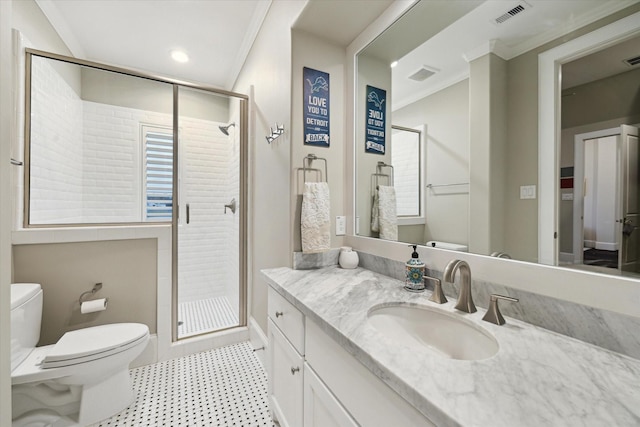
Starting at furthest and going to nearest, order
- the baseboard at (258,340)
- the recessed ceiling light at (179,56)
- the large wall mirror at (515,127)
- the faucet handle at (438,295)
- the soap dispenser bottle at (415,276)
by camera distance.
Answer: the recessed ceiling light at (179,56)
the baseboard at (258,340)
the soap dispenser bottle at (415,276)
the faucet handle at (438,295)
the large wall mirror at (515,127)

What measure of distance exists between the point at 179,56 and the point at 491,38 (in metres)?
2.78

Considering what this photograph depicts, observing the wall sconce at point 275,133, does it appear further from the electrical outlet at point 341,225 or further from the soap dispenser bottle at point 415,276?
the soap dispenser bottle at point 415,276

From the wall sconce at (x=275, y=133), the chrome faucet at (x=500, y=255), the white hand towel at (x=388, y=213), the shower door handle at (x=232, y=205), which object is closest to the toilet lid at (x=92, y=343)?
the shower door handle at (x=232, y=205)

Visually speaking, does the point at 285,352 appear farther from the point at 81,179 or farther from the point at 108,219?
the point at 81,179

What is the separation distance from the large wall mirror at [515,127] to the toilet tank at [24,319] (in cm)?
205

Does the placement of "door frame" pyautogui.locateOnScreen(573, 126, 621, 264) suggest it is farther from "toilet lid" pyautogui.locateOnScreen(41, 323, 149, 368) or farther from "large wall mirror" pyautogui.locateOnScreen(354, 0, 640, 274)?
"toilet lid" pyautogui.locateOnScreen(41, 323, 149, 368)

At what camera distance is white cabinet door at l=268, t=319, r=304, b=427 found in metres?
1.02

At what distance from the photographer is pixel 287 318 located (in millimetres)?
1126

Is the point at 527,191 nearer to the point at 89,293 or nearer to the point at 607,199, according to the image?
the point at 607,199

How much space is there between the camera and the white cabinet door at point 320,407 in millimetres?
741

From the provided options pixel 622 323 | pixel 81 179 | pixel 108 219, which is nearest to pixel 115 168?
pixel 81 179

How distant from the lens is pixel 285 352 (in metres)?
1.15

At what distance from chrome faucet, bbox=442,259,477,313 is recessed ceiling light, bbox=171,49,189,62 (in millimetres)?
3001

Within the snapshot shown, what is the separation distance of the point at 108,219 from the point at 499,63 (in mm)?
2521
